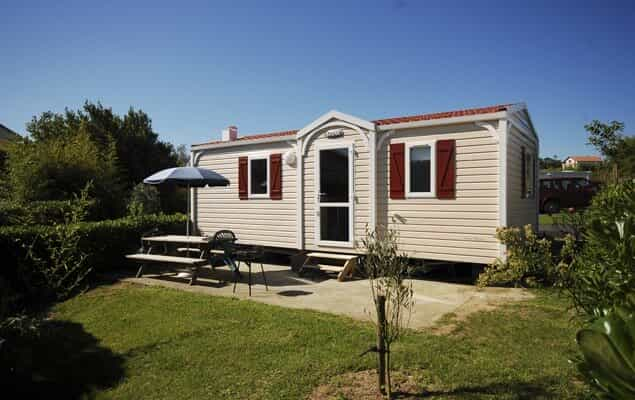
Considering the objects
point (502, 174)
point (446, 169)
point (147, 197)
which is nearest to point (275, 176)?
point (446, 169)

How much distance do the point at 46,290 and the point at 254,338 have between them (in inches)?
147

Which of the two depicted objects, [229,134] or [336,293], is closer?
[336,293]

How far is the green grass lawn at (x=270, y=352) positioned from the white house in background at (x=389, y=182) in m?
2.14

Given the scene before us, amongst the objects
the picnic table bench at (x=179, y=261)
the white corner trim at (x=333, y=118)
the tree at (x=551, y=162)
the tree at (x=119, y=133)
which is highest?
the tree at (x=551, y=162)

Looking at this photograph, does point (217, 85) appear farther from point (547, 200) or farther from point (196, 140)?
point (547, 200)

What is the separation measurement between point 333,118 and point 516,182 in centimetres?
377

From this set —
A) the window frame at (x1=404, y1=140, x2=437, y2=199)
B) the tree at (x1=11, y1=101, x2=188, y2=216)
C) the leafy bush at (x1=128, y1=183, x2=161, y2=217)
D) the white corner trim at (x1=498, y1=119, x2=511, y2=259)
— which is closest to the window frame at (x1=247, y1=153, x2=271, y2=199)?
the window frame at (x1=404, y1=140, x2=437, y2=199)

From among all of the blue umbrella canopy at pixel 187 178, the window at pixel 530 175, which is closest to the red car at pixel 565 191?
the window at pixel 530 175

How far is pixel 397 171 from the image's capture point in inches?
306

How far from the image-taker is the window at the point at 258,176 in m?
9.51

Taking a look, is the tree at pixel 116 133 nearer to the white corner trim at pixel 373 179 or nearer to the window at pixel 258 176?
the window at pixel 258 176

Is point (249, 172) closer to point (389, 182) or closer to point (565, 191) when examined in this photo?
point (389, 182)

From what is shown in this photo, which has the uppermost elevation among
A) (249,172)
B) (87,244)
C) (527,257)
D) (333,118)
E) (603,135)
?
(603,135)

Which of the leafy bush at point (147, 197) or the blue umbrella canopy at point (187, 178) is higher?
the blue umbrella canopy at point (187, 178)
